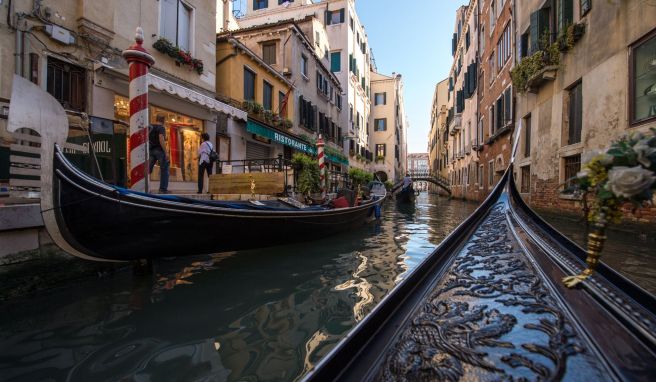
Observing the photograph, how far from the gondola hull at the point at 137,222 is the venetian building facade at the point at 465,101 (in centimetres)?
1436

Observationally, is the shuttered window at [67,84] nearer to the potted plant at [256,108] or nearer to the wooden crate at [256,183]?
the wooden crate at [256,183]

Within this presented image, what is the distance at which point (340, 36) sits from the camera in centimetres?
2000

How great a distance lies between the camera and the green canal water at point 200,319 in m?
1.74

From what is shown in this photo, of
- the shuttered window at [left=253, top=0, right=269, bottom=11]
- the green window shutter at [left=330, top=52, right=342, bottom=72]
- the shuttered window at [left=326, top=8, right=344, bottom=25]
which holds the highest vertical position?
the shuttered window at [left=253, top=0, right=269, bottom=11]

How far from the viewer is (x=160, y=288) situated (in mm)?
2932

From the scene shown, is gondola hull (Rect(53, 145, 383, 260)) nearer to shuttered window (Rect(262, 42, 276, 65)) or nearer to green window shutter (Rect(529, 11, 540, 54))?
green window shutter (Rect(529, 11, 540, 54))

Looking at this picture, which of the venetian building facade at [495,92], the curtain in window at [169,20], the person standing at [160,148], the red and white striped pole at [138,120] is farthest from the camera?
the venetian building facade at [495,92]

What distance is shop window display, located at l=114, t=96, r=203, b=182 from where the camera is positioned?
7.24 meters

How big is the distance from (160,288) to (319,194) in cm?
487

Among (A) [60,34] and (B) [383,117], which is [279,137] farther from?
(B) [383,117]

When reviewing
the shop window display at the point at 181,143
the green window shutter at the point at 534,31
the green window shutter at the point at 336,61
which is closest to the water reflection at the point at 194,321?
the shop window display at the point at 181,143

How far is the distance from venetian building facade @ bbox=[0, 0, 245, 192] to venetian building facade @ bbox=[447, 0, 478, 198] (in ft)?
41.1

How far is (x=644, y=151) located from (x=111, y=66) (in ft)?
22.1

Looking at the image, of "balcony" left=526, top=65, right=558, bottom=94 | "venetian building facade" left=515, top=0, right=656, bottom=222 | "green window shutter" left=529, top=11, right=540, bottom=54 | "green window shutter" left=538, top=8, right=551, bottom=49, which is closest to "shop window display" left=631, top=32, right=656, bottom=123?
"venetian building facade" left=515, top=0, right=656, bottom=222
